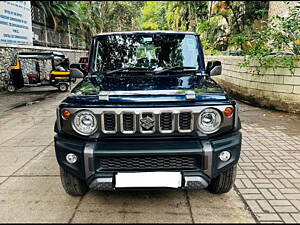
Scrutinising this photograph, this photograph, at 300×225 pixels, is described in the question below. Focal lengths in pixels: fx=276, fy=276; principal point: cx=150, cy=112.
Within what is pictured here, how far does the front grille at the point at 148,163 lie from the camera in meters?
2.59

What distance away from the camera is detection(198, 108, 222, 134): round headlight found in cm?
268

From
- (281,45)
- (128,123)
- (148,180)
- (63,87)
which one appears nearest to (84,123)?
(128,123)

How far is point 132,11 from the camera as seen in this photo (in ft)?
112

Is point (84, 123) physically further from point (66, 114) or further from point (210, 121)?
point (210, 121)

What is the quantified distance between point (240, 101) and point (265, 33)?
2622mm

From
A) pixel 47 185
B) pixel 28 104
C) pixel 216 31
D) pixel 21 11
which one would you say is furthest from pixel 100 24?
pixel 47 185

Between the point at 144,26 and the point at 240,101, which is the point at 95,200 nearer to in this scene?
the point at 240,101

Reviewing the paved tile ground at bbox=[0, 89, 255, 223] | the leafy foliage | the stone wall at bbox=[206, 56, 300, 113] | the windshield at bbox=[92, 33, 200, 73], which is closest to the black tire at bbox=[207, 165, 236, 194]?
the paved tile ground at bbox=[0, 89, 255, 223]

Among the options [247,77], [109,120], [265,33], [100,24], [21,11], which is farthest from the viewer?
[100,24]

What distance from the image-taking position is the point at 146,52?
12.6 feet

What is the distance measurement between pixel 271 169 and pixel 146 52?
8.09ft

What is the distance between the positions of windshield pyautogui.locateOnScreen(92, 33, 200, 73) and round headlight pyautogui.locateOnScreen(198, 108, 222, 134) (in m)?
1.16

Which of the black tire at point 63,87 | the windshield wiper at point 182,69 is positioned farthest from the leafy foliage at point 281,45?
the black tire at point 63,87

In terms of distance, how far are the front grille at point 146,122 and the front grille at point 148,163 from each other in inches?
10.0
